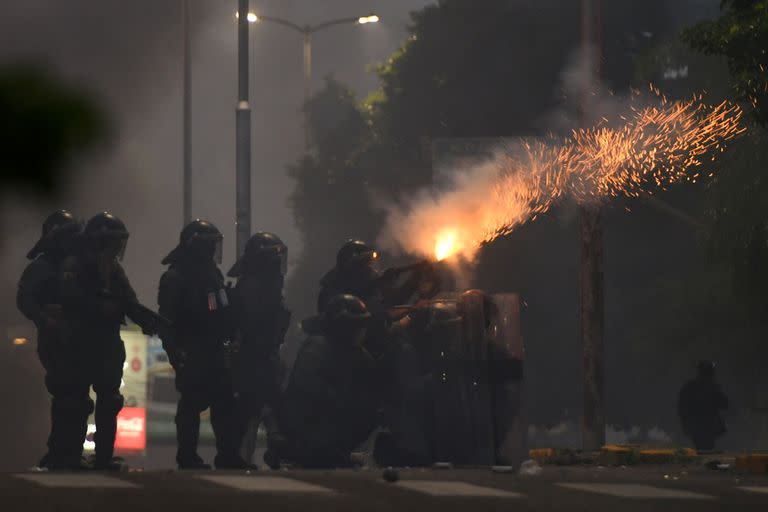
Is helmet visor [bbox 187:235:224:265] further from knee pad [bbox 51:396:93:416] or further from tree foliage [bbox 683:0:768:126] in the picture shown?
tree foliage [bbox 683:0:768:126]

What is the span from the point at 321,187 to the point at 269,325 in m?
38.1

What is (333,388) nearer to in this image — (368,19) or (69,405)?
(69,405)

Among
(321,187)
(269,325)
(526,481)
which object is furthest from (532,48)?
(526,481)

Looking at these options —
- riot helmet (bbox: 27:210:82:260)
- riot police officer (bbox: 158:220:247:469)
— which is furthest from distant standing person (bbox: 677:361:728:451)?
riot helmet (bbox: 27:210:82:260)

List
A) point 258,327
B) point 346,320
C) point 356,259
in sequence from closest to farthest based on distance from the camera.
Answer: point 346,320
point 258,327
point 356,259

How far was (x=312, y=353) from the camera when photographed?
17844mm

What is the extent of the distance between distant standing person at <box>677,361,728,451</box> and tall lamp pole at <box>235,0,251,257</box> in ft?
19.1

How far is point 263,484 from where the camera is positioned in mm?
12969

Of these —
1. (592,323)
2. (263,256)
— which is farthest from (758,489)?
(592,323)

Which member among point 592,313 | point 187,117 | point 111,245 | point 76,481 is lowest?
point 76,481

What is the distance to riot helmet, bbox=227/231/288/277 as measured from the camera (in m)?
18.2

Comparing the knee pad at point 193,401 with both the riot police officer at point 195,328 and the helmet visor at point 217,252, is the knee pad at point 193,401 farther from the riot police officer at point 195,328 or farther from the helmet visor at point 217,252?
the helmet visor at point 217,252

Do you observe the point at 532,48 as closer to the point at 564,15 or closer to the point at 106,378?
the point at 564,15

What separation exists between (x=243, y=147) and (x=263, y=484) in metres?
15.6
